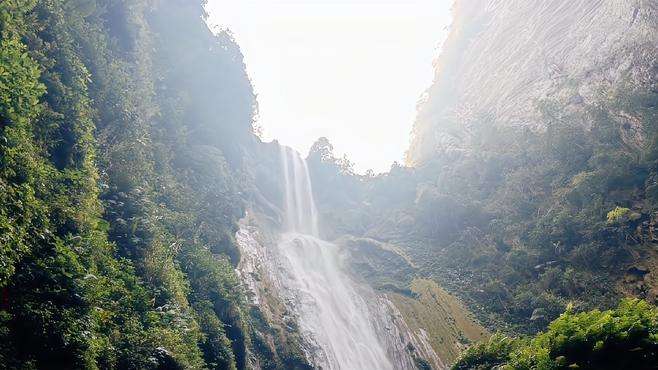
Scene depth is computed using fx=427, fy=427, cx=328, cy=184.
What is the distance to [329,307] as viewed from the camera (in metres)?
28.7

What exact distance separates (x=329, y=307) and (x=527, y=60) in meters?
43.7

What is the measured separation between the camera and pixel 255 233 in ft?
110

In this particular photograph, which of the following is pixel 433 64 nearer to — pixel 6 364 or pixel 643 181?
pixel 643 181

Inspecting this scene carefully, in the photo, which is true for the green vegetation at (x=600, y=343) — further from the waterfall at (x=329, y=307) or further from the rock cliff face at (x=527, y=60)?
the rock cliff face at (x=527, y=60)

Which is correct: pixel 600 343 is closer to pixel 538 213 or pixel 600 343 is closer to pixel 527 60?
pixel 538 213

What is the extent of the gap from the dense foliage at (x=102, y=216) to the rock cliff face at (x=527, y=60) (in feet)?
104

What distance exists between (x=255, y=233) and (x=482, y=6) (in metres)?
64.5

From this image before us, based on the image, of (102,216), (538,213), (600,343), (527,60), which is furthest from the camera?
(527,60)

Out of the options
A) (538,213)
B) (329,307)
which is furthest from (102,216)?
(538,213)

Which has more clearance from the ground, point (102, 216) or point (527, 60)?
point (527, 60)

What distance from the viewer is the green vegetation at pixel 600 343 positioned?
960 cm

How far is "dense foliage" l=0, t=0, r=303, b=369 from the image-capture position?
816 centimetres

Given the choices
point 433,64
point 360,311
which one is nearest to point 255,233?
point 360,311

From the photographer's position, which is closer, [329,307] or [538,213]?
[329,307]
